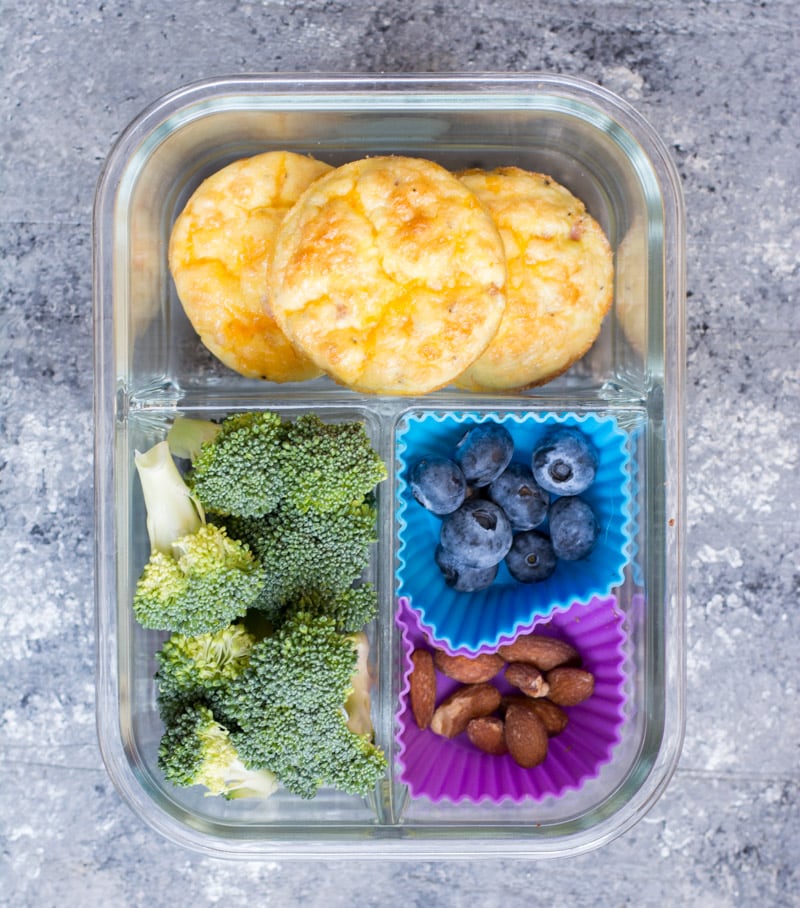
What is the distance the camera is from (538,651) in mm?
1632

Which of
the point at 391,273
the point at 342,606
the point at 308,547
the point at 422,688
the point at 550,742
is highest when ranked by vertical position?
the point at 391,273

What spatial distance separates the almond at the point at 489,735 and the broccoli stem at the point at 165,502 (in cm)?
66

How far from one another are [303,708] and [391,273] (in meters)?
0.77

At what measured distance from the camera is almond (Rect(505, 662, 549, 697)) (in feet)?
5.28

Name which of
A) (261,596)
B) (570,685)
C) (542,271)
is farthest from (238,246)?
(570,685)

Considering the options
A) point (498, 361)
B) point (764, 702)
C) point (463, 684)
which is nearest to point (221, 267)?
point (498, 361)

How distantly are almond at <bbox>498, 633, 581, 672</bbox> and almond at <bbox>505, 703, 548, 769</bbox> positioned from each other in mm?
97

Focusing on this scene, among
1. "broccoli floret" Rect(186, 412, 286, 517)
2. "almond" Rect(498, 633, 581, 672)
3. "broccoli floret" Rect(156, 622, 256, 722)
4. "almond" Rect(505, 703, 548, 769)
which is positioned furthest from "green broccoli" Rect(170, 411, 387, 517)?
"almond" Rect(505, 703, 548, 769)

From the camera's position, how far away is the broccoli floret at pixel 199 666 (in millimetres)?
1509

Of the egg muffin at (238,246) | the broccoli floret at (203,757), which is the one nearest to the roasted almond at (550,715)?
the broccoli floret at (203,757)

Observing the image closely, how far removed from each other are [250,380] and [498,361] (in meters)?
0.47

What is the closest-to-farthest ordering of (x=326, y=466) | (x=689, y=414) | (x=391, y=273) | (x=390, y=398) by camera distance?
1. (x=391, y=273)
2. (x=326, y=466)
3. (x=390, y=398)
4. (x=689, y=414)

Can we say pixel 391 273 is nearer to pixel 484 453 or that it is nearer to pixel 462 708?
pixel 484 453

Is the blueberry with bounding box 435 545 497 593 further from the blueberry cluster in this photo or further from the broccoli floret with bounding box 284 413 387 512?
the broccoli floret with bounding box 284 413 387 512
